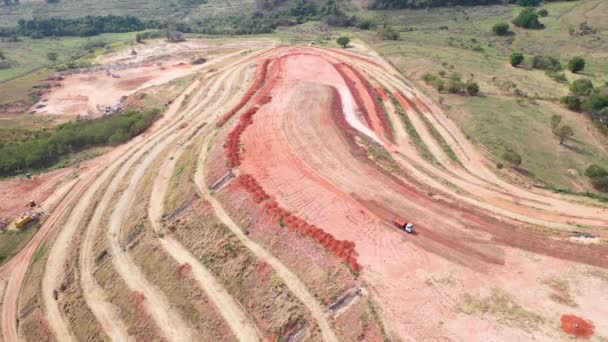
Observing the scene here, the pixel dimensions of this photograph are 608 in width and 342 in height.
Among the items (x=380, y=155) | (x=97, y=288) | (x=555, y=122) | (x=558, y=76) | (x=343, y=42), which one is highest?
(x=343, y=42)

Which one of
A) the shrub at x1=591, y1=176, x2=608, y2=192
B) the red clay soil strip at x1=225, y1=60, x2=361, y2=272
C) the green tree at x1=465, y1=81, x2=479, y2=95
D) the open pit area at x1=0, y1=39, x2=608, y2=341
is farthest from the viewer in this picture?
the green tree at x1=465, y1=81, x2=479, y2=95

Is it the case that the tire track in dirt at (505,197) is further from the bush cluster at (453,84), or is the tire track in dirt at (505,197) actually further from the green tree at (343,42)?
the green tree at (343,42)

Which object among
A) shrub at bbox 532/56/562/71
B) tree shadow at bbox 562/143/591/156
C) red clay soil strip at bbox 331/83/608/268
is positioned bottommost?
tree shadow at bbox 562/143/591/156

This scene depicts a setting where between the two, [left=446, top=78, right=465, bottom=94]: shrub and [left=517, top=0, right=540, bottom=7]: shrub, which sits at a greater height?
[left=517, top=0, right=540, bottom=7]: shrub

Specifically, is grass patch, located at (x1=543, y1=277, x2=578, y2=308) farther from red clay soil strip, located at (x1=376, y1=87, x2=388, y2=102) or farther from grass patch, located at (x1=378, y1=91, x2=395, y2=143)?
red clay soil strip, located at (x1=376, y1=87, x2=388, y2=102)

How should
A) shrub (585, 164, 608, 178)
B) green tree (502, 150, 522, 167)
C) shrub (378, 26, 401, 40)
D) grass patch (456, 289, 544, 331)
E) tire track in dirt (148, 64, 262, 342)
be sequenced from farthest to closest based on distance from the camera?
shrub (378, 26, 401, 40) < green tree (502, 150, 522, 167) < shrub (585, 164, 608, 178) < tire track in dirt (148, 64, 262, 342) < grass patch (456, 289, 544, 331)

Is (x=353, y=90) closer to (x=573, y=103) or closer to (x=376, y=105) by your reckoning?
(x=376, y=105)

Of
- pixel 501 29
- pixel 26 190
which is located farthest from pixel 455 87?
pixel 26 190

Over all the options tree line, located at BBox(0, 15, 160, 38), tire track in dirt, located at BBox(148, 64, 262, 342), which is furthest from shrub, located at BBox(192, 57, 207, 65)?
tire track in dirt, located at BBox(148, 64, 262, 342)
